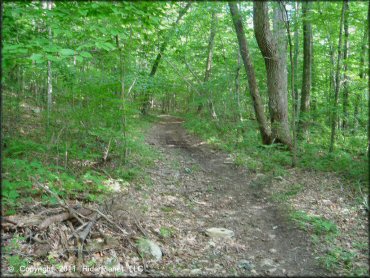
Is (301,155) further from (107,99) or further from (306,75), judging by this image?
(107,99)

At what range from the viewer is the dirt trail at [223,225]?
3.68m

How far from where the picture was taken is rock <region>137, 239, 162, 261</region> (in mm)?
3740

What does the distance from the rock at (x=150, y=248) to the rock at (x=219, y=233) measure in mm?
1032

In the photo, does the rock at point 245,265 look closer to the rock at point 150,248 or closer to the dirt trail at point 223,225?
the dirt trail at point 223,225

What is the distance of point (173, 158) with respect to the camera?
9.27m

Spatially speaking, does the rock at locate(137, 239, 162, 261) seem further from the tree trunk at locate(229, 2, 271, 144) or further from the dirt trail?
the tree trunk at locate(229, 2, 271, 144)

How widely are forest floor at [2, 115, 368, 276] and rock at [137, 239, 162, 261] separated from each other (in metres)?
0.06

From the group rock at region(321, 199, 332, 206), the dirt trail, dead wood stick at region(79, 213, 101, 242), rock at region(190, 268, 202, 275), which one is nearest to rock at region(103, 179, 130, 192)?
the dirt trail

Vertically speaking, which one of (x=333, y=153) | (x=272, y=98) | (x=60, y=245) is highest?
(x=272, y=98)

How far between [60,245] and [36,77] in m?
5.57

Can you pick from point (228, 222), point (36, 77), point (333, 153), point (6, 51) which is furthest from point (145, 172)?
point (333, 153)

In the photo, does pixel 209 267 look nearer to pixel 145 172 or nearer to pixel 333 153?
pixel 145 172

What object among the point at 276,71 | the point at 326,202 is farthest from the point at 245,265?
the point at 276,71

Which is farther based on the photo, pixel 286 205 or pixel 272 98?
pixel 272 98
